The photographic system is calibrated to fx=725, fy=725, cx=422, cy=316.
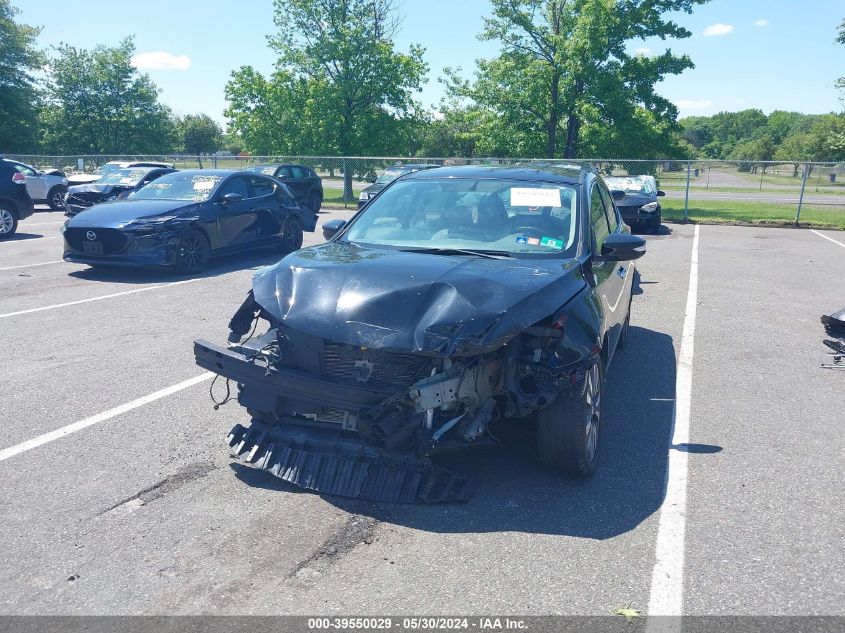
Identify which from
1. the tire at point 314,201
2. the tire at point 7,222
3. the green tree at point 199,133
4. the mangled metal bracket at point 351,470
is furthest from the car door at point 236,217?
the green tree at point 199,133

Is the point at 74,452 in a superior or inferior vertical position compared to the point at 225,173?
inferior

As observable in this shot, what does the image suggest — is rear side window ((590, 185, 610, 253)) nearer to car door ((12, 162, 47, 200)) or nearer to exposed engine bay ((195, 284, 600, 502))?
exposed engine bay ((195, 284, 600, 502))

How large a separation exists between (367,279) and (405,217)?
1.41 meters

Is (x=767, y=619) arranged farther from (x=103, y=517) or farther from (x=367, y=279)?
(x=103, y=517)

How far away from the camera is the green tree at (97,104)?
50.8 meters

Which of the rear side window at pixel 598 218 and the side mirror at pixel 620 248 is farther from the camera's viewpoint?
the rear side window at pixel 598 218

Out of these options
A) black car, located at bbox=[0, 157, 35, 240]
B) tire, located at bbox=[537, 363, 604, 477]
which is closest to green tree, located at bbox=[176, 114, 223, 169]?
black car, located at bbox=[0, 157, 35, 240]

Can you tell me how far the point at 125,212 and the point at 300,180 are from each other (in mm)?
12409

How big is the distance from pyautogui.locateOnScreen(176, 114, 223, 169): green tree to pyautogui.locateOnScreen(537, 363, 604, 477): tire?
9142 centimetres

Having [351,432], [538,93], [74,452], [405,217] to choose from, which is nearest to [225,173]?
[405,217]

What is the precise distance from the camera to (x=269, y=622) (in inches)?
114

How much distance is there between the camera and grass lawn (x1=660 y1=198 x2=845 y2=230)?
872 inches

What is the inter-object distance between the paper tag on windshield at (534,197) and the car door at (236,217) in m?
7.44

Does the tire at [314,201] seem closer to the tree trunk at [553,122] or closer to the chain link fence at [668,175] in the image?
the chain link fence at [668,175]
